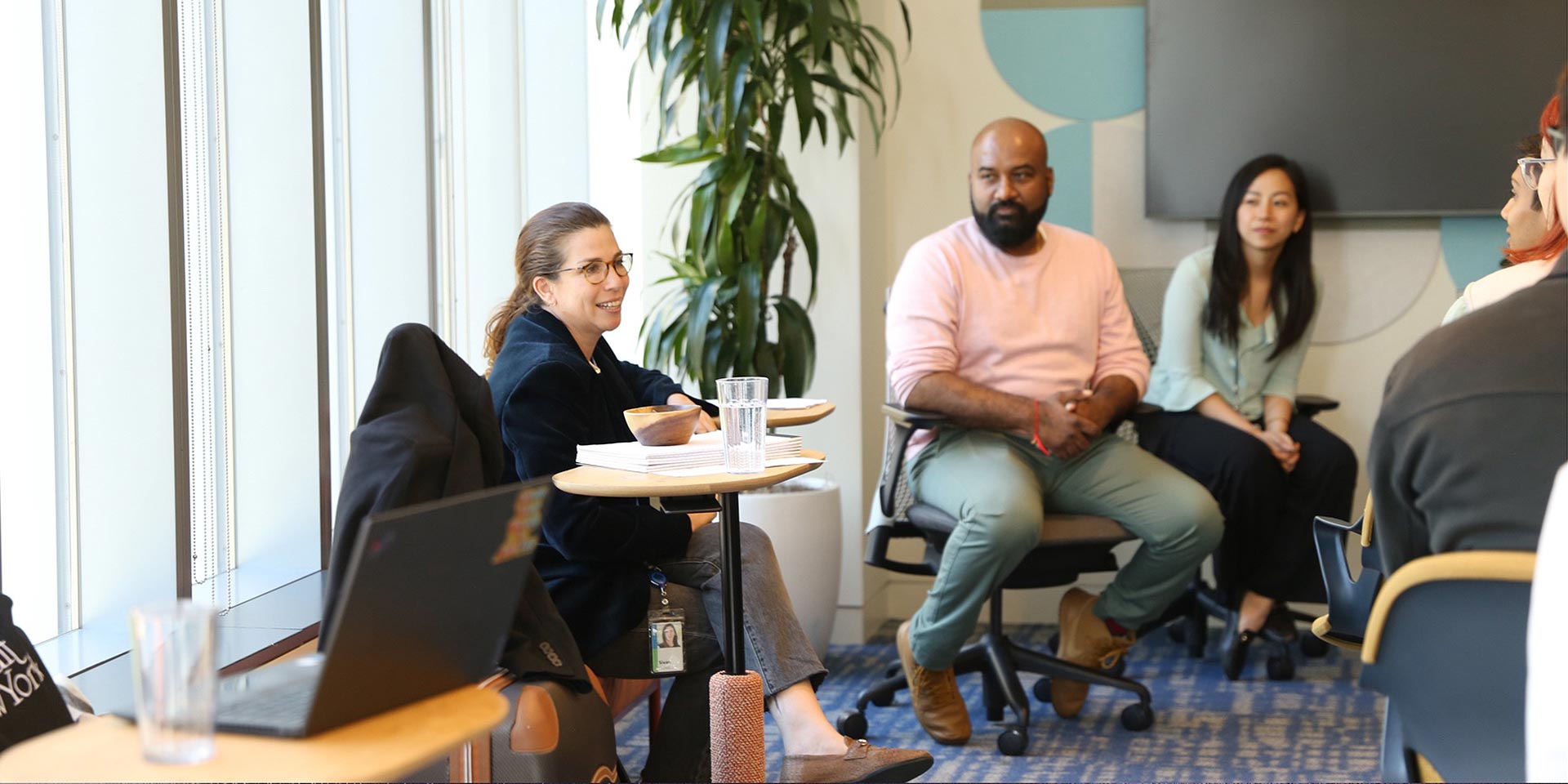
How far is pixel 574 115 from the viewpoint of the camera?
13.7ft

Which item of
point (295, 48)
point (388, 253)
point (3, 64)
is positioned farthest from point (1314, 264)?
point (3, 64)

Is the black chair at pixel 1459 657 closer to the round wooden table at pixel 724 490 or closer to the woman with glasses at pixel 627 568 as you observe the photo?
the round wooden table at pixel 724 490

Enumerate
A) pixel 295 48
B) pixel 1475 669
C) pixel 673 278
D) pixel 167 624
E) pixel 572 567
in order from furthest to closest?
pixel 673 278
pixel 295 48
pixel 572 567
pixel 1475 669
pixel 167 624

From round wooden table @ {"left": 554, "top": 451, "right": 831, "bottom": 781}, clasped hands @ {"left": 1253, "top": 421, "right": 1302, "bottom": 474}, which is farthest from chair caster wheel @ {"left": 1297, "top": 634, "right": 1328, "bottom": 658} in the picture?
round wooden table @ {"left": 554, "top": 451, "right": 831, "bottom": 781}

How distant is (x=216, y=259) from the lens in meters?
2.71

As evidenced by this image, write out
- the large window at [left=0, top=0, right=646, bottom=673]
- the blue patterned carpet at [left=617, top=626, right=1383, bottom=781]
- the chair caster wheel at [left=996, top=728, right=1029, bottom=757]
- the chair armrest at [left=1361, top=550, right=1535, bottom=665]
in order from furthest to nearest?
the chair caster wheel at [left=996, top=728, right=1029, bottom=757] → the blue patterned carpet at [left=617, top=626, right=1383, bottom=781] → the large window at [left=0, top=0, right=646, bottom=673] → the chair armrest at [left=1361, top=550, right=1535, bottom=665]

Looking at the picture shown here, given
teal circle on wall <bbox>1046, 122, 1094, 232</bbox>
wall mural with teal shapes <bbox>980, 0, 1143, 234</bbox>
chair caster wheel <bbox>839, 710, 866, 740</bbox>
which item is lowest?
chair caster wheel <bbox>839, 710, 866, 740</bbox>

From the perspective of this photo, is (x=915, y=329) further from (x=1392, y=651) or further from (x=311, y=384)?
(x=1392, y=651)

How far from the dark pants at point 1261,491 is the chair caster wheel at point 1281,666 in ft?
0.53

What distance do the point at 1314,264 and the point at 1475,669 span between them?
3.11 meters

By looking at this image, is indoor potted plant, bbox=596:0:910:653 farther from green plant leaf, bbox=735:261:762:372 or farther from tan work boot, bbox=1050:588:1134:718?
tan work boot, bbox=1050:588:1134:718

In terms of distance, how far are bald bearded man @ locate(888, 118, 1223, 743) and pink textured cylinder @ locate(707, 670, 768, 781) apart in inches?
40.3

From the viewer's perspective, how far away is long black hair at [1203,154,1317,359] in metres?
3.87

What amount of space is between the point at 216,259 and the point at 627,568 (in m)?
1.02
